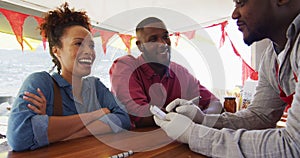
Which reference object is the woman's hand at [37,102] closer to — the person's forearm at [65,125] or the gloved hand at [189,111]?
the person's forearm at [65,125]

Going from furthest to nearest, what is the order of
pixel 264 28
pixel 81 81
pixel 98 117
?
1. pixel 81 81
2. pixel 98 117
3. pixel 264 28

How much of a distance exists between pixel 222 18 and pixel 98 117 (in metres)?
2.19

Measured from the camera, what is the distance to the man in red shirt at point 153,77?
106 cm

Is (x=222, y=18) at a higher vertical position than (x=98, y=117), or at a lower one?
higher

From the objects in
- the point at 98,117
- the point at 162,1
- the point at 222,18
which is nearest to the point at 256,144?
the point at 98,117

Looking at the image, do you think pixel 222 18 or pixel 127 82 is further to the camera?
pixel 222 18

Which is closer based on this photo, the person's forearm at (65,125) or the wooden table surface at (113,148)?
the wooden table surface at (113,148)

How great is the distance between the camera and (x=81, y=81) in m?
0.97

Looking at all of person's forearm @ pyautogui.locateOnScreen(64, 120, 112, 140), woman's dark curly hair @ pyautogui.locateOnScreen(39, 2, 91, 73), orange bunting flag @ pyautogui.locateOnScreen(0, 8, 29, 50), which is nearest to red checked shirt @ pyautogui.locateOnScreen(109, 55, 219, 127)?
person's forearm @ pyautogui.locateOnScreen(64, 120, 112, 140)

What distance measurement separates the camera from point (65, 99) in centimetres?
84

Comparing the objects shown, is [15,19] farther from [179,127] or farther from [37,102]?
[179,127]

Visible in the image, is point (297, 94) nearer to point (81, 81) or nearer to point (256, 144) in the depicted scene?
point (256, 144)

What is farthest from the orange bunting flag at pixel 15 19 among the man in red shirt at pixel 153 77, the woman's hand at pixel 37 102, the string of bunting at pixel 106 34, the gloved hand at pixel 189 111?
the gloved hand at pixel 189 111

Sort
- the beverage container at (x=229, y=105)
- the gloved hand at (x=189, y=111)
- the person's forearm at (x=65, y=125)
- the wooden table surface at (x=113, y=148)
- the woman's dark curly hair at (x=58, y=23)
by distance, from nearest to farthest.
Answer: the wooden table surface at (x=113, y=148) < the person's forearm at (x=65, y=125) < the gloved hand at (x=189, y=111) < the woman's dark curly hair at (x=58, y=23) < the beverage container at (x=229, y=105)
